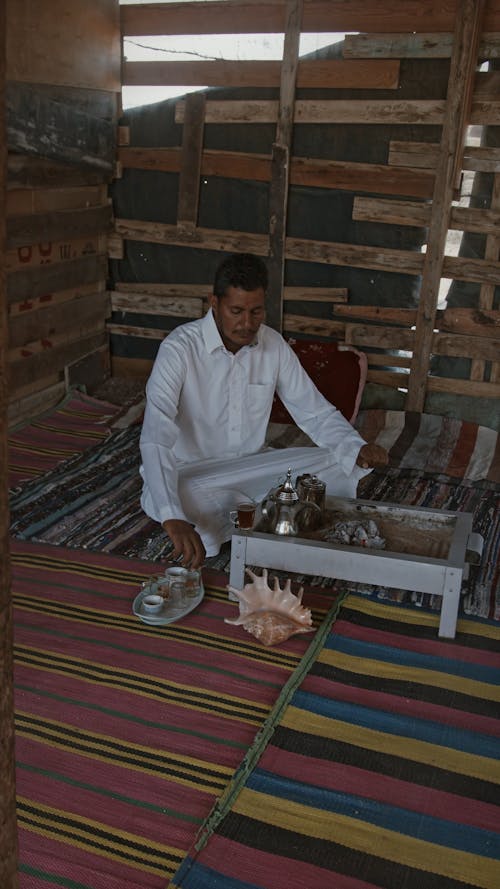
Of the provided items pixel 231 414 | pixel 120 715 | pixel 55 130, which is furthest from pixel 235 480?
pixel 55 130

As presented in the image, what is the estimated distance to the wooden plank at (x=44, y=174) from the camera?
16.8 feet

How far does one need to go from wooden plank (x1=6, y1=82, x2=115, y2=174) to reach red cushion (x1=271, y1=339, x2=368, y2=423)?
1.86 meters

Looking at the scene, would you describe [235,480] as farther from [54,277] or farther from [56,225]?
[56,225]

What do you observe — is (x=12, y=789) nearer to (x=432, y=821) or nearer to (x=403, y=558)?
(x=432, y=821)

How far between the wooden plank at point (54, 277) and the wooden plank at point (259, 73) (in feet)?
4.19

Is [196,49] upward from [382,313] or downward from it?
upward

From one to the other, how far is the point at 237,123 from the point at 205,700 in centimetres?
430

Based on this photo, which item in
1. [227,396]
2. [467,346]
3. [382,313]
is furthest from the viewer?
[382,313]

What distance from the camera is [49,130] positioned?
5.23 metres

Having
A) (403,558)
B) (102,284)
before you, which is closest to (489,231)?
(102,284)

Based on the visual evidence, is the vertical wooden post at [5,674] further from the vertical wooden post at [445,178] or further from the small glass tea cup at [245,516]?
the vertical wooden post at [445,178]

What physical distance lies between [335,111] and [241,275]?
259cm

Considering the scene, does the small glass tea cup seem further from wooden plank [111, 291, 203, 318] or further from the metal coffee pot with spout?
wooden plank [111, 291, 203, 318]

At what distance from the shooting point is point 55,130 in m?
5.30
